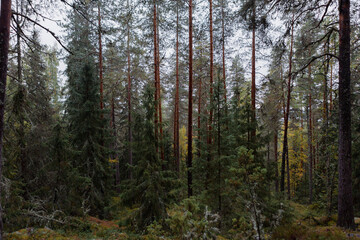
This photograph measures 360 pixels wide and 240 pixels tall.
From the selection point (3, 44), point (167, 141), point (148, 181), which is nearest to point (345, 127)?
point (167, 141)

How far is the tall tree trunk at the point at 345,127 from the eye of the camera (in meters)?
5.88

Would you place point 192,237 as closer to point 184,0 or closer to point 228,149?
point 228,149

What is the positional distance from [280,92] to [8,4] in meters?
14.4

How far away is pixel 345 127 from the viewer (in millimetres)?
5941

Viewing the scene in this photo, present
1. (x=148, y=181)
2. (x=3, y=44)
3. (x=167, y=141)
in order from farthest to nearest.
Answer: (x=167, y=141) < (x=148, y=181) < (x=3, y=44)

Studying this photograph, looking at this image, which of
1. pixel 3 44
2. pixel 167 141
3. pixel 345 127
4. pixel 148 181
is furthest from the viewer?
pixel 167 141

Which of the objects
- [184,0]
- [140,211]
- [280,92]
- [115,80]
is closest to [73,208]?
[140,211]

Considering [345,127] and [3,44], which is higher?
[3,44]

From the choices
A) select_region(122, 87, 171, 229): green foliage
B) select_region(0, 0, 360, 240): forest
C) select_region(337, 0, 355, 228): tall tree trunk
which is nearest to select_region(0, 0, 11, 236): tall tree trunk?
select_region(0, 0, 360, 240): forest

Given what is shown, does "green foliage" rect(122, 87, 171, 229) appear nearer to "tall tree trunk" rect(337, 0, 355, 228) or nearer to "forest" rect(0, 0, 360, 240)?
"forest" rect(0, 0, 360, 240)

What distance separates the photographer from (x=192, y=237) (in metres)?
3.13

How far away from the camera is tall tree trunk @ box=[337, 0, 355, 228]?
5879 millimetres

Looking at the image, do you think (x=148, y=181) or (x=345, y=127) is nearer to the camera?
(x=345, y=127)

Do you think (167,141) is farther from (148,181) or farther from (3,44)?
(3,44)
